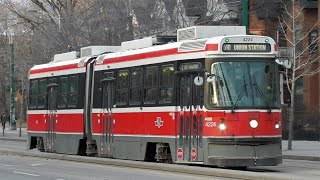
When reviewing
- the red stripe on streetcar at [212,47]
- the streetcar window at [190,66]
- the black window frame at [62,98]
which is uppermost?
the red stripe on streetcar at [212,47]

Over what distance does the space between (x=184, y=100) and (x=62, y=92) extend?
8.51m

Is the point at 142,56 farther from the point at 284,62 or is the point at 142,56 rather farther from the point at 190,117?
the point at 284,62

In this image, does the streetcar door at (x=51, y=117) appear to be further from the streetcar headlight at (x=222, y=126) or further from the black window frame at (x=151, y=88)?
the streetcar headlight at (x=222, y=126)

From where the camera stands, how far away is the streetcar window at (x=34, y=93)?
93.3 ft

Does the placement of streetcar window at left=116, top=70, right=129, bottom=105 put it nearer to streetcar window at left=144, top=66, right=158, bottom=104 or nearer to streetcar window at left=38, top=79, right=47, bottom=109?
streetcar window at left=144, top=66, right=158, bottom=104

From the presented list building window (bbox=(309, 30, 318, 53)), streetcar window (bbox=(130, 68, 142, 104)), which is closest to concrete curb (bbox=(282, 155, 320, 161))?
streetcar window (bbox=(130, 68, 142, 104))

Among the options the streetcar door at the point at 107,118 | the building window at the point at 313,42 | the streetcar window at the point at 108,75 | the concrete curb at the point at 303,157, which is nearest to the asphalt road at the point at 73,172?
the streetcar door at the point at 107,118

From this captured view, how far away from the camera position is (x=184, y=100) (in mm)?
18734

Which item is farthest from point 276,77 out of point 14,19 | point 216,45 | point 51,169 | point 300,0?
point 14,19

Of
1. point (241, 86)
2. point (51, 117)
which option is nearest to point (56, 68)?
point (51, 117)

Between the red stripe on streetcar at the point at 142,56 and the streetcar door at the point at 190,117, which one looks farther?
the red stripe on streetcar at the point at 142,56

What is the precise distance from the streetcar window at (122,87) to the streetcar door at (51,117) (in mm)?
4900

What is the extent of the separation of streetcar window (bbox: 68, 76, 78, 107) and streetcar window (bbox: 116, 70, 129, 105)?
3.13 meters

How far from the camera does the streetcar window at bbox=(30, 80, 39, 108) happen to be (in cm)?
2844
